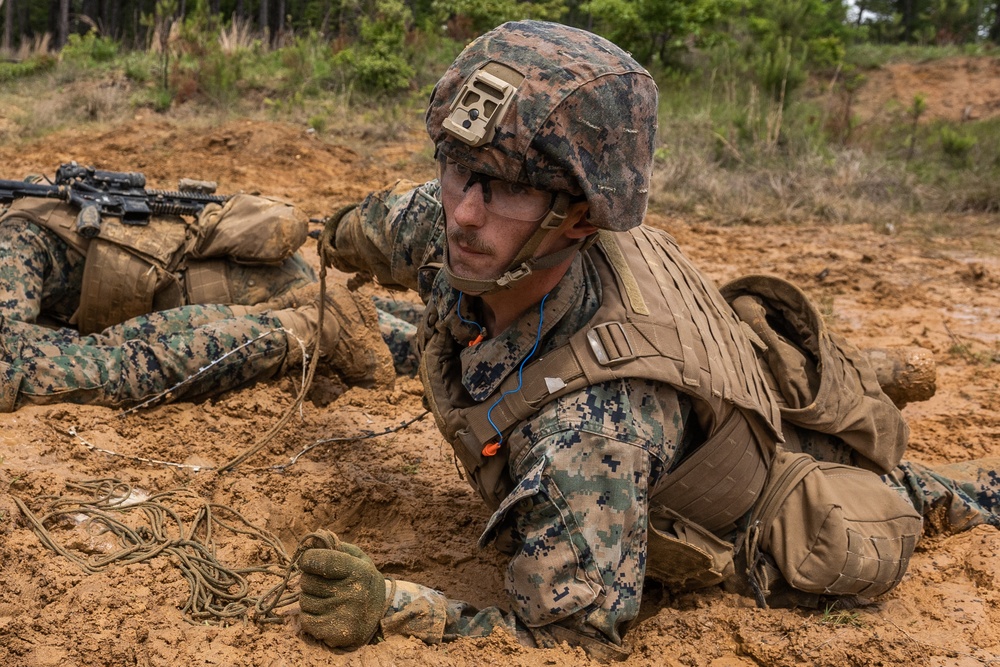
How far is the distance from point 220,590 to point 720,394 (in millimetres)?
1445

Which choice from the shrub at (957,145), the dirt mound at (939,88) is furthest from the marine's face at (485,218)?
the dirt mound at (939,88)

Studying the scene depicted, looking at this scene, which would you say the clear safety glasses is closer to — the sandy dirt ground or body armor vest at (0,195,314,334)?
the sandy dirt ground

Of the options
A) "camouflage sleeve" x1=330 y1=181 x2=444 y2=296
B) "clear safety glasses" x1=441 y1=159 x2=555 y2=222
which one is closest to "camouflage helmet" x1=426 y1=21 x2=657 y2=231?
"clear safety glasses" x1=441 y1=159 x2=555 y2=222

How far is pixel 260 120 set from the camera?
36.8 feet

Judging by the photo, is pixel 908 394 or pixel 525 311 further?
pixel 908 394

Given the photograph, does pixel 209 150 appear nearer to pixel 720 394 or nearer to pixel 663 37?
pixel 663 37

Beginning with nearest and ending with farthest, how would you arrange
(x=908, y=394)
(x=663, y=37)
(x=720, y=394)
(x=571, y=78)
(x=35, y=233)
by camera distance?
(x=571, y=78)
(x=720, y=394)
(x=908, y=394)
(x=35, y=233)
(x=663, y=37)

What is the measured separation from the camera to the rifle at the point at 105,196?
459cm

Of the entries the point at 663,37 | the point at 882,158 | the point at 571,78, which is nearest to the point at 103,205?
the point at 571,78

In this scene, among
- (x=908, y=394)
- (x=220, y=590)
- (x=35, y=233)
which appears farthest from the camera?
(x=35, y=233)

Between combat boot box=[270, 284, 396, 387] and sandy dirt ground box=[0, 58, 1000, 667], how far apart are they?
12cm

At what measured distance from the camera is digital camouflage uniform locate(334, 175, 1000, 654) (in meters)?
2.24

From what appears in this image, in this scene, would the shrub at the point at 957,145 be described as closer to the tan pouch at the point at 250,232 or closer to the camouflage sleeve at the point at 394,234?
the tan pouch at the point at 250,232

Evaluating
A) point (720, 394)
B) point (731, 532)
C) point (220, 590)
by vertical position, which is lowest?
point (220, 590)
